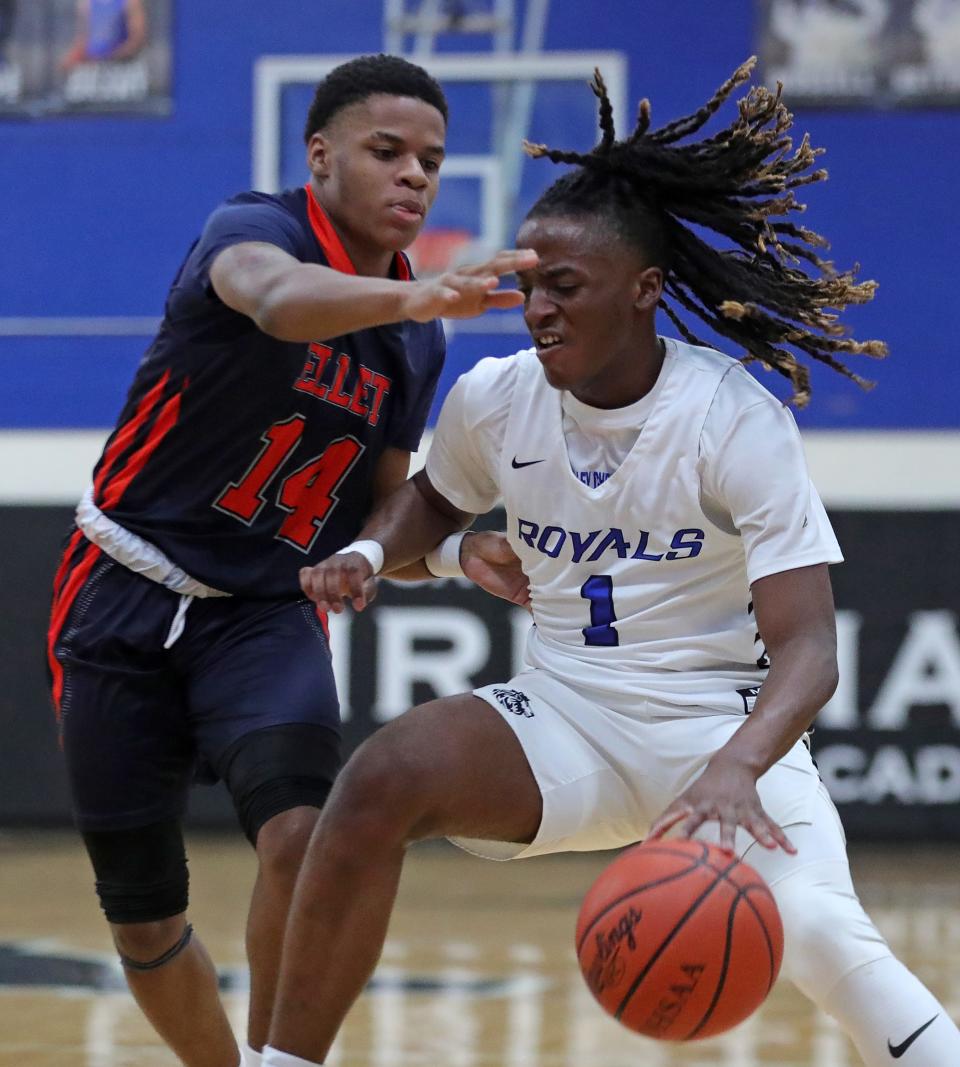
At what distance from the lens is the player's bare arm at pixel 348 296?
3.13 metres

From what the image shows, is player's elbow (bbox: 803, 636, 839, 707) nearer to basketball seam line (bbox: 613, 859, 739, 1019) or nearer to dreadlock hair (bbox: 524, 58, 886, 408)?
basketball seam line (bbox: 613, 859, 739, 1019)

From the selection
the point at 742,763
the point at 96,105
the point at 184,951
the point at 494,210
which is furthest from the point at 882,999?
the point at 96,105

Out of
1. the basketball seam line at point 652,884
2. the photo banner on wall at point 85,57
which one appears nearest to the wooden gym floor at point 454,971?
the basketball seam line at point 652,884

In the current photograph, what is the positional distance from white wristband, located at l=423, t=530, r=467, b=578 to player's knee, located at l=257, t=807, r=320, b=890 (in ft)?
2.36

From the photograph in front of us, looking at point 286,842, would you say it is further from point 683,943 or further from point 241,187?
point 241,187

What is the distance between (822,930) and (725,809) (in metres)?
0.29

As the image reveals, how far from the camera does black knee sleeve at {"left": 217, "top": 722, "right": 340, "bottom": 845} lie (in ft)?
12.3

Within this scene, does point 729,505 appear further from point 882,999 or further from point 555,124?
point 555,124

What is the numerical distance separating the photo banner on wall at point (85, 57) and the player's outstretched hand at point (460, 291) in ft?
30.3

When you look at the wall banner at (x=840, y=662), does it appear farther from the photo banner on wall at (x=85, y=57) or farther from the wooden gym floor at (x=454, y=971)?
the photo banner on wall at (x=85, y=57)

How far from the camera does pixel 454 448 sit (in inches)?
157

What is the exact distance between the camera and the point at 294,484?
4.04 metres

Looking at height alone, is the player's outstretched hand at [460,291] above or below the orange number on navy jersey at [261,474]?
above

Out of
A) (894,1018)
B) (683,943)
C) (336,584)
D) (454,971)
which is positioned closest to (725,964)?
(683,943)
